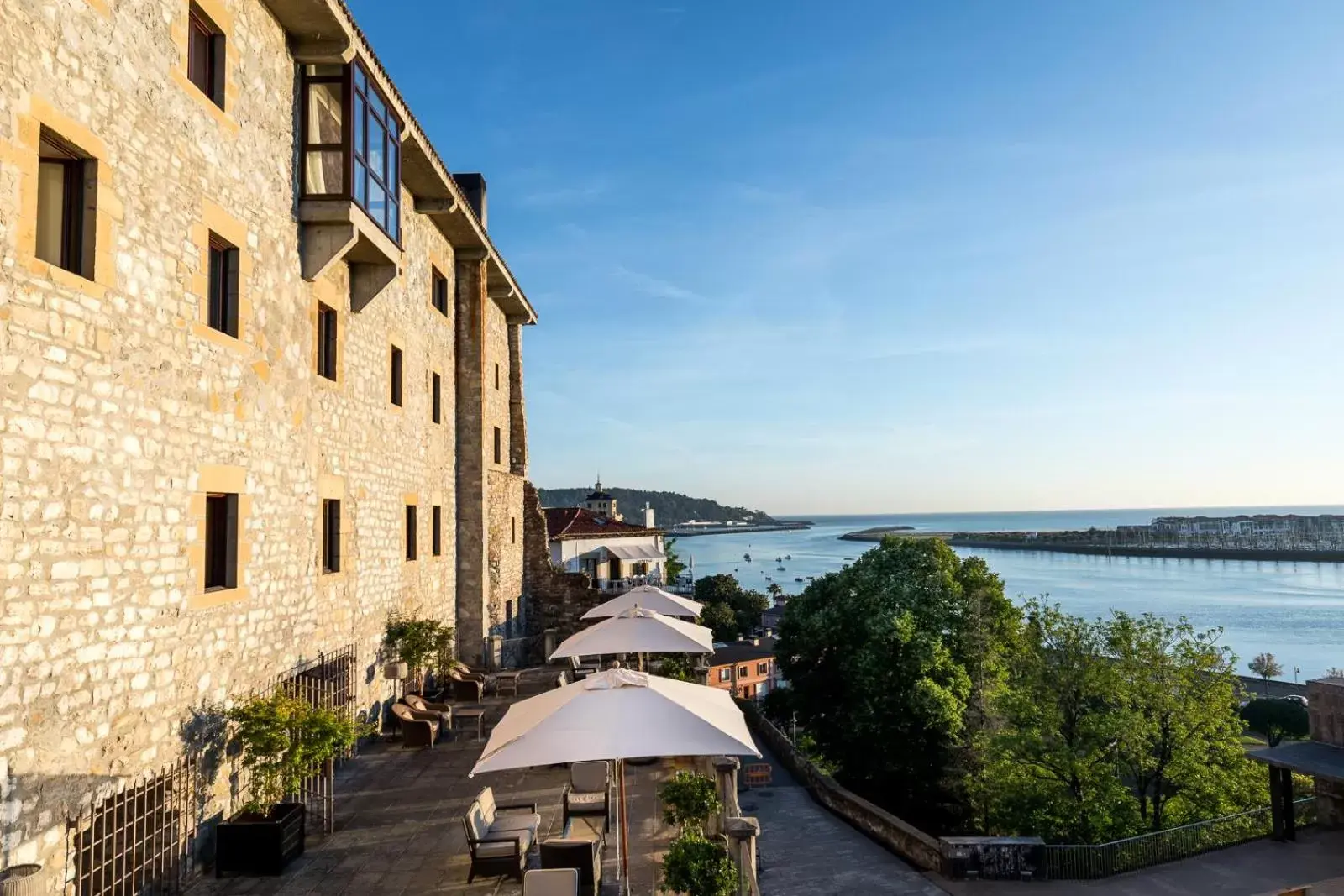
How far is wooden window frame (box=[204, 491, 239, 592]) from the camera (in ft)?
29.1

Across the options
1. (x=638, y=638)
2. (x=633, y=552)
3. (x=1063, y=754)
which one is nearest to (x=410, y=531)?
(x=638, y=638)

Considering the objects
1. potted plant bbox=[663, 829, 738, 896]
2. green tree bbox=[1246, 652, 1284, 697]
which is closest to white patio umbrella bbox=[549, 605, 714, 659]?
potted plant bbox=[663, 829, 738, 896]

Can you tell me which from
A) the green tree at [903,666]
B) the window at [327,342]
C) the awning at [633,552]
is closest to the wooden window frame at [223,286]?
the window at [327,342]

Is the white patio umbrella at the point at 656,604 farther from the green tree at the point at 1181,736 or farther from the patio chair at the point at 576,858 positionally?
the green tree at the point at 1181,736

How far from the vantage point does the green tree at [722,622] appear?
7488 cm

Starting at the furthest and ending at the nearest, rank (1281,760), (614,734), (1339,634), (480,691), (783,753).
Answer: (1339,634) < (783,753) < (480,691) < (1281,760) < (614,734)

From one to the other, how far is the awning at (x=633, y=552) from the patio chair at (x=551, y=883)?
3244 cm

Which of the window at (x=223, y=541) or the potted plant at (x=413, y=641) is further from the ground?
the window at (x=223, y=541)

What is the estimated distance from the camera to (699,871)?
700 centimetres

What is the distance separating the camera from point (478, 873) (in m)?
7.98

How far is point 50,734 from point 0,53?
501 centimetres

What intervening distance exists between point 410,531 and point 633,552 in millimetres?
25567

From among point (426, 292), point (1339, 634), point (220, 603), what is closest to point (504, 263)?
point (426, 292)

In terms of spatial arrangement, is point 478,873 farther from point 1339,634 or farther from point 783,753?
point 1339,634
